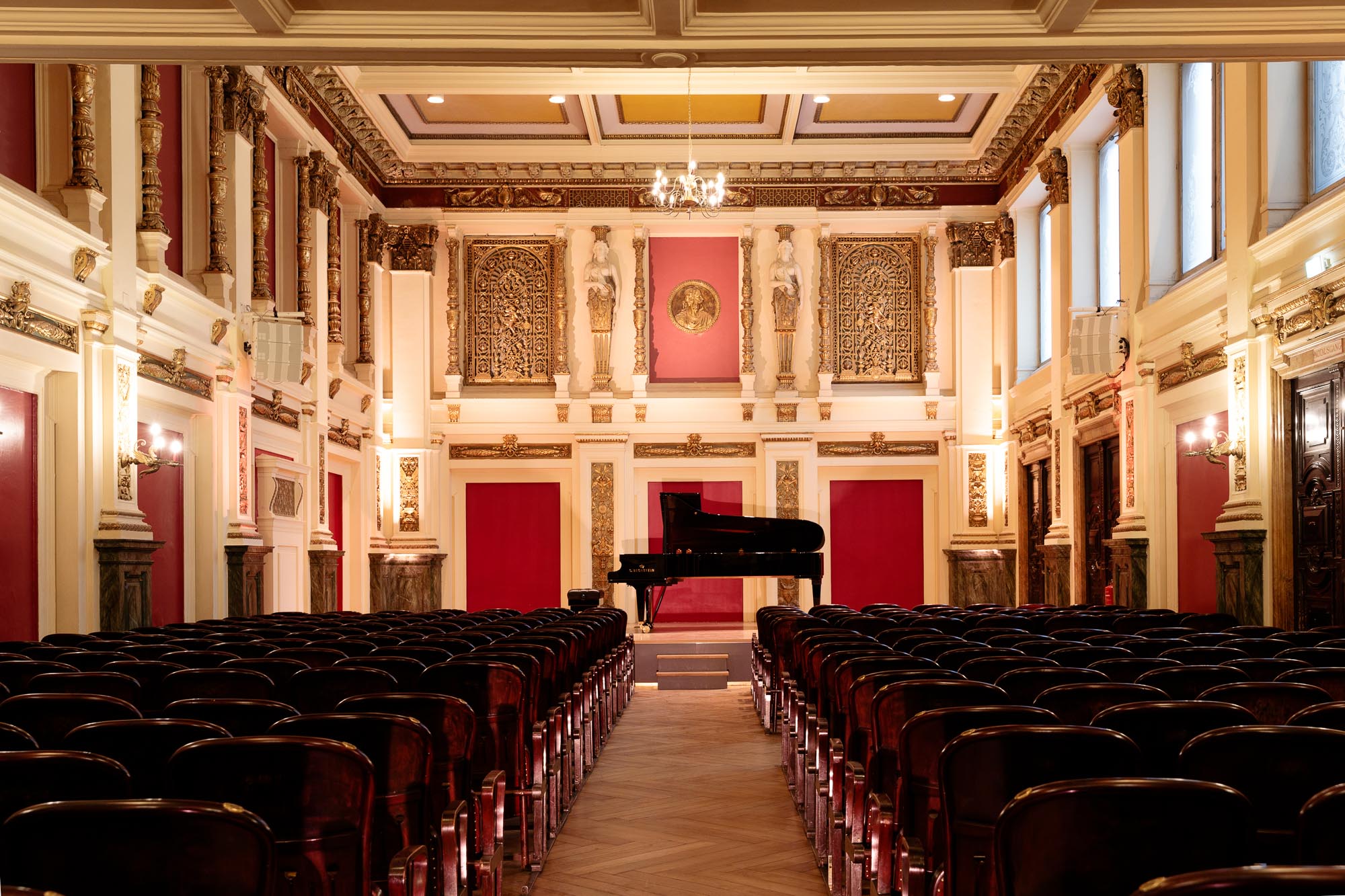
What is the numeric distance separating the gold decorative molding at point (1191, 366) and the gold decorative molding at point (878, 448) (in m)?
6.48

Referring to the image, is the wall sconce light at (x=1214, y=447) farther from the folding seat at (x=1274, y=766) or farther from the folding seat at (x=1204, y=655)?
the folding seat at (x=1274, y=766)

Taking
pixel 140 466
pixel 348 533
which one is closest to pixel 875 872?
pixel 140 466

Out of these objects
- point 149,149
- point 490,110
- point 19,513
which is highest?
point 490,110

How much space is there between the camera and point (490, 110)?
55.5 feet

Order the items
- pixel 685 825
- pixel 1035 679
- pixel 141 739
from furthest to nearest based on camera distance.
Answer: pixel 685 825 < pixel 1035 679 < pixel 141 739

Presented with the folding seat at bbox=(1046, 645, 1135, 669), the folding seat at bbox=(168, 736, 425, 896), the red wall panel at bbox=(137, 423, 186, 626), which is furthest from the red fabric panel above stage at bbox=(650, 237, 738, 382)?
the folding seat at bbox=(168, 736, 425, 896)

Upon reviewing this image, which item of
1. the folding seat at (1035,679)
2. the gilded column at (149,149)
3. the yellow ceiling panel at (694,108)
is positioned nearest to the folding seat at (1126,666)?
the folding seat at (1035,679)

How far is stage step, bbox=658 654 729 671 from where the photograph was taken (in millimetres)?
12820

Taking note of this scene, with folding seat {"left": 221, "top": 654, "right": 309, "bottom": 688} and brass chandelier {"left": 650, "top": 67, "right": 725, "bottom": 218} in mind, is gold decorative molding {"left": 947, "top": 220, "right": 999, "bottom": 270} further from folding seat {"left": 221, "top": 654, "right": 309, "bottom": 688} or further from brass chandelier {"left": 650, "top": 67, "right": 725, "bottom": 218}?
folding seat {"left": 221, "top": 654, "right": 309, "bottom": 688}

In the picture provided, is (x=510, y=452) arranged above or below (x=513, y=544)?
above

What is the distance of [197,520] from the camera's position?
38.5ft

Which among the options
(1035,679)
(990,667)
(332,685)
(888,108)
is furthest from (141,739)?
(888,108)

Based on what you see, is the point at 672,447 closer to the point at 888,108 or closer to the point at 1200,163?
the point at 888,108

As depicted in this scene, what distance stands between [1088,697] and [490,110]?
1473 centimetres
